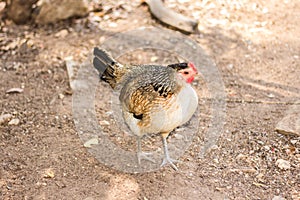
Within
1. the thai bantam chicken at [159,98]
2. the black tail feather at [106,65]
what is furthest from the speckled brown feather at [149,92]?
the black tail feather at [106,65]

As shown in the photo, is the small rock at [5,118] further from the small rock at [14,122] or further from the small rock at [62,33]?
the small rock at [62,33]

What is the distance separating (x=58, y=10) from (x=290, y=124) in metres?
4.01

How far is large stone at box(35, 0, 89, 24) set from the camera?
7285 mm

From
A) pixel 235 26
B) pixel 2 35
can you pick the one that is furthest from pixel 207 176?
pixel 2 35

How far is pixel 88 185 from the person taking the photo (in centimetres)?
459

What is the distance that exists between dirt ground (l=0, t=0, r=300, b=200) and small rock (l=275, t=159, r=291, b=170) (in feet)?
0.08

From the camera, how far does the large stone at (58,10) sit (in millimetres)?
7285

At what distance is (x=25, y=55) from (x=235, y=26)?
10.3 ft

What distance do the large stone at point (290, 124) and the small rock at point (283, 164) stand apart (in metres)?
0.42

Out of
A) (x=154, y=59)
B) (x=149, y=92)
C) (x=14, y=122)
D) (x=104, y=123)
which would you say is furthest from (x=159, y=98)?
(x=154, y=59)

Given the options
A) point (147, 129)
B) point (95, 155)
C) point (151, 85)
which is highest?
point (151, 85)

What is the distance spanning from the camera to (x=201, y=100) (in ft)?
19.3

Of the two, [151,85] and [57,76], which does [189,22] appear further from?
[151,85]

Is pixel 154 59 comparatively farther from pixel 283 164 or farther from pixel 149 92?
pixel 283 164
